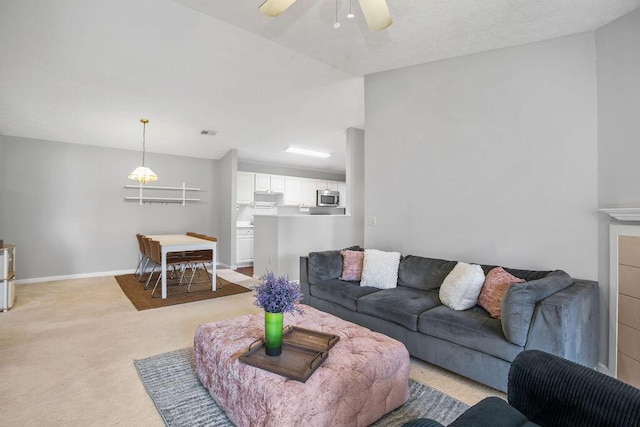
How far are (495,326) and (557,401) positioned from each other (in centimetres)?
100

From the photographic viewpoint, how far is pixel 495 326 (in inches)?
82.8

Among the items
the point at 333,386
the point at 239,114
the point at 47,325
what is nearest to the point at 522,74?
the point at 333,386

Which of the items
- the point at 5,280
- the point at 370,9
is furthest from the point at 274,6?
the point at 5,280

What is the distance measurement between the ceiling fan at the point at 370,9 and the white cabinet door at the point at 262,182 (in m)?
5.21

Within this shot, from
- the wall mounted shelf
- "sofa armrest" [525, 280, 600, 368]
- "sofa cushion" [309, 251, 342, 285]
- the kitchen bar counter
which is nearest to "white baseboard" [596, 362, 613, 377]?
"sofa armrest" [525, 280, 600, 368]

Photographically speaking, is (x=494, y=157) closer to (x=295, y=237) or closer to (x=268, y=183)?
(x=295, y=237)

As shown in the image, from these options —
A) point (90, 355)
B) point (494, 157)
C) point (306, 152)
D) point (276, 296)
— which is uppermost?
point (306, 152)

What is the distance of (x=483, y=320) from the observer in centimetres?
219

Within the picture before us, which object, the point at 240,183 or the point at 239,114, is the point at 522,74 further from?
the point at 240,183

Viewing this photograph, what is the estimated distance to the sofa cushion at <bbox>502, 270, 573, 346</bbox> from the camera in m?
1.91

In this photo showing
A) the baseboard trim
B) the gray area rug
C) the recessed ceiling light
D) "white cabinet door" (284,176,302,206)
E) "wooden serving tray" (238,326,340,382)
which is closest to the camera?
"wooden serving tray" (238,326,340,382)

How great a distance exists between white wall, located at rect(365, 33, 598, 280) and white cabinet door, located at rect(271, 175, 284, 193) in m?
3.78

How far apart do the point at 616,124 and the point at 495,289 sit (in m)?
1.51

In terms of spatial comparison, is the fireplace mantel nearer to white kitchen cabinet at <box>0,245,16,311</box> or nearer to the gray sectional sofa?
the gray sectional sofa
